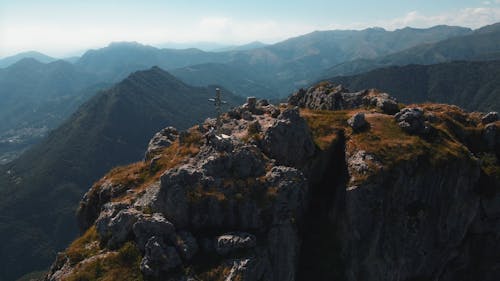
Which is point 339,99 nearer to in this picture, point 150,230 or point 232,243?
point 232,243

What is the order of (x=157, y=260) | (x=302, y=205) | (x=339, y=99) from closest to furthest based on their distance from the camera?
(x=157, y=260), (x=302, y=205), (x=339, y=99)

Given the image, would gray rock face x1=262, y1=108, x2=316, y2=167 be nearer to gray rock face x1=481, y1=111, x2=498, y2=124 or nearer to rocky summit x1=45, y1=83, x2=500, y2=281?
rocky summit x1=45, y1=83, x2=500, y2=281

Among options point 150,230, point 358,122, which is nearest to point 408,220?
point 358,122

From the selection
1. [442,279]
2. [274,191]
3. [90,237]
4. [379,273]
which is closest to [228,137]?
[274,191]

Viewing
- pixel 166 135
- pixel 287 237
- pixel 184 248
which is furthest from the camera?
pixel 166 135

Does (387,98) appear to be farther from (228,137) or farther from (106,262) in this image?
(106,262)

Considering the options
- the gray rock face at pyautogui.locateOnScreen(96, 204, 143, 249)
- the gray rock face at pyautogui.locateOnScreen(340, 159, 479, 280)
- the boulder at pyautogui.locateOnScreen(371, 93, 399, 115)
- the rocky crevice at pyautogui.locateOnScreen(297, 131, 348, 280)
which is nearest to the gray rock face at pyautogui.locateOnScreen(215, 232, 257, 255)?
the rocky crevice at pyautogui.locateOnScreen(297, 131, 348, 280)

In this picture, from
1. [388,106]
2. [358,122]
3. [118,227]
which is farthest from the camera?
[388,106]
